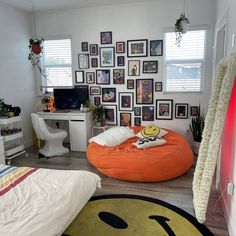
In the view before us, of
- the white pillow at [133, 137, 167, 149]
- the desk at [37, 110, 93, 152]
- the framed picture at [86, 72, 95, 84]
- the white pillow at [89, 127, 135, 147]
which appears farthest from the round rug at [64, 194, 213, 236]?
the framed picture at [86, 72, 95, 84]

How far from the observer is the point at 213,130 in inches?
83.5

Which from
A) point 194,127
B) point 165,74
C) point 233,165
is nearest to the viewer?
point 233,165

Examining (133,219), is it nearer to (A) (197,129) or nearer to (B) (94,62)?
(A) (197,129)

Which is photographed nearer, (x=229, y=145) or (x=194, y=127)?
(x=229, y=145)

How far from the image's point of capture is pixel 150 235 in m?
2.14

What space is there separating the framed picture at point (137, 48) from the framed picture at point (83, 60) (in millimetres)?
893

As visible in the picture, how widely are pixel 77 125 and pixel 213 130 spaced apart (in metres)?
2.92

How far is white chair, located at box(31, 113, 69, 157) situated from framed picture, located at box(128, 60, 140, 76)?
1.78 m

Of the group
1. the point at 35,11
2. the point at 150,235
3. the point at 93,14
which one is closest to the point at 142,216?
the point at 150,235

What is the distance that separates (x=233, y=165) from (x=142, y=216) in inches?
41.2

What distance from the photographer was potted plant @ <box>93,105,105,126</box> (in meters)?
4.71

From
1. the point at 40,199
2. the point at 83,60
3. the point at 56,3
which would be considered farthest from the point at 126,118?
the point at 40,199

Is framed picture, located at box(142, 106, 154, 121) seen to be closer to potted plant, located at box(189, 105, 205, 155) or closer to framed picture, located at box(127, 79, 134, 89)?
framed picture, located at box(127, 79, 134, 89)

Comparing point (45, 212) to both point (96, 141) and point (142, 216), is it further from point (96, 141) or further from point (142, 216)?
point (96, 141)
